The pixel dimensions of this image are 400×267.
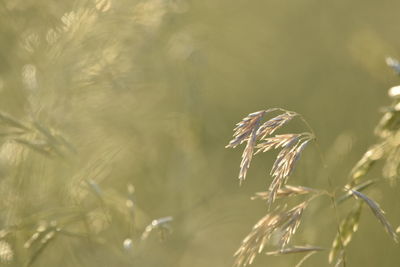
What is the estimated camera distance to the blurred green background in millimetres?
1619

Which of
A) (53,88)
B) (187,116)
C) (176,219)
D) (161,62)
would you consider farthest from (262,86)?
(53,88)

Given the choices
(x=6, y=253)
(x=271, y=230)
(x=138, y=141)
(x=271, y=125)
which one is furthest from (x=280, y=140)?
(x=138, y=141)

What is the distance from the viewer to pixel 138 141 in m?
2.15

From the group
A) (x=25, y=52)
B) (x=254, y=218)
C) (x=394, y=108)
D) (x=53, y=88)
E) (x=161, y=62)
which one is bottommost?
(x=254, y=218)

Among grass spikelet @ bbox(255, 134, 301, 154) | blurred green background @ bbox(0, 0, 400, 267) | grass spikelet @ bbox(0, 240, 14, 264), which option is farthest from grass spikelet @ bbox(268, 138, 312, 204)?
grass spikelet @ bbox(0, 240, 14, 264)

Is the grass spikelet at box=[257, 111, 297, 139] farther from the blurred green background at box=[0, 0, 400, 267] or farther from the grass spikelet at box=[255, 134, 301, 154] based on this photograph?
the blurred green background at box=[0, 0, 400, 267]

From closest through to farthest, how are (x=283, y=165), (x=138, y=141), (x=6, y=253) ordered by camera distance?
(x=283, y=165), (x=6, y=253), (x=138, y=141)

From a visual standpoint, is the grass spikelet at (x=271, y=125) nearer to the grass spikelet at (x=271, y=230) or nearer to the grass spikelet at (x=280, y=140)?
the grass spikelet at (x=280, y=140)

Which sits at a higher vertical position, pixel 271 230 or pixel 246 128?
pixel 246 128

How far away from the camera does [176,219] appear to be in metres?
2.09

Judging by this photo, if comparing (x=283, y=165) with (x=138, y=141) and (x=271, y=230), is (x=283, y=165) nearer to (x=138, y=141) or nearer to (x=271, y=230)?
(x=271, y=230)

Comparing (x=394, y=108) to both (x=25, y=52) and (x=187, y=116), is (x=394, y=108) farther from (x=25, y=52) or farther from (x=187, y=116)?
(x=25, y=52)

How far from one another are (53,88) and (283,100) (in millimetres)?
1438

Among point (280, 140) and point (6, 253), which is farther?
point (6, 253)
